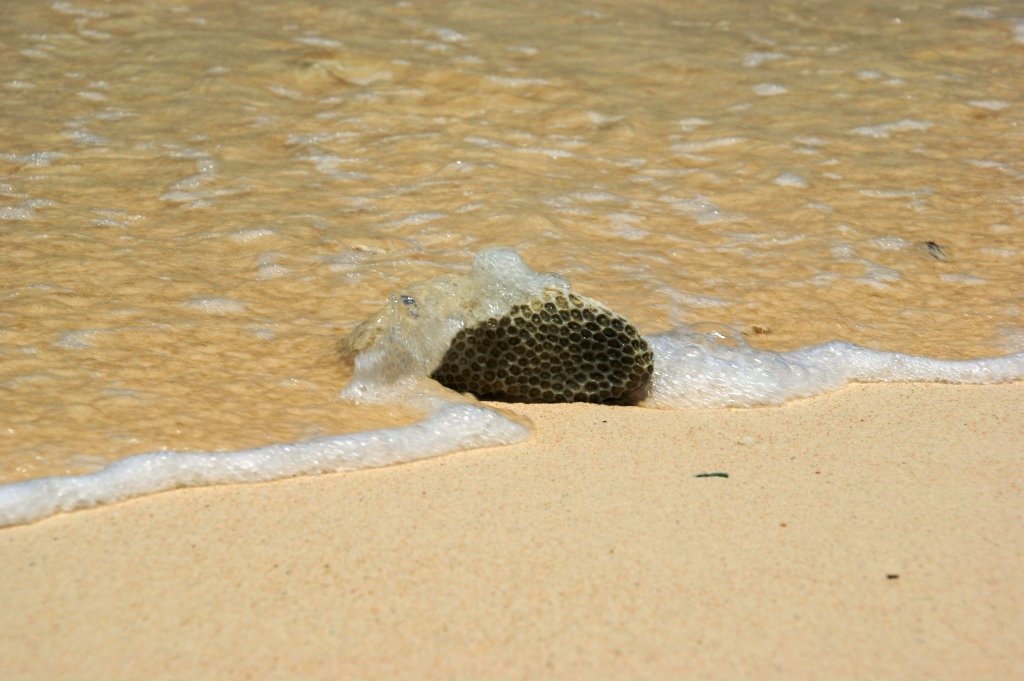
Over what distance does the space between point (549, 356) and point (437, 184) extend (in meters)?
1.55

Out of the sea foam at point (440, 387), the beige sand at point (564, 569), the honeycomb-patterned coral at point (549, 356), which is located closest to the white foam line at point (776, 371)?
the sea foam at point (440, 387)

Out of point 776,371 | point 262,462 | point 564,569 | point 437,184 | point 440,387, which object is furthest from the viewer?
point 437,184

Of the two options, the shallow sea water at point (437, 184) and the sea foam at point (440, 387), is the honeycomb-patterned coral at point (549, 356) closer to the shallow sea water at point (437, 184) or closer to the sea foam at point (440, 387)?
the sea foam at point (440, 387)

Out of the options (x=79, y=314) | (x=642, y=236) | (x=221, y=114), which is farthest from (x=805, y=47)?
(x=79, y=314)

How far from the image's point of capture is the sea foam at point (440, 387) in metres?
2.27

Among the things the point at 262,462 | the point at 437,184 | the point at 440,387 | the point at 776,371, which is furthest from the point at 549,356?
the point at 437,184

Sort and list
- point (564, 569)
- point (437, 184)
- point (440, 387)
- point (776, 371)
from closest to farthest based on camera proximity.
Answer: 1. point (564, 569)
2. point (440, 387)
3. point (776, 371)
4. point (437, 184)

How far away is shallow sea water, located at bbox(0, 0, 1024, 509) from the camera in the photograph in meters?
2.88

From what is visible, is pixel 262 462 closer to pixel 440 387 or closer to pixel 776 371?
pixel 440 387

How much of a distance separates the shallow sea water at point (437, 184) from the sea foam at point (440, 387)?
0.22ft

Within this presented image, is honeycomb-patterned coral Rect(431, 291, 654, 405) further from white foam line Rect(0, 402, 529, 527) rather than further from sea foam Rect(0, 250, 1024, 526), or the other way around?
white foam line Rect(0, 402, 529, 527)

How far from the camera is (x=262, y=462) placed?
238 cm

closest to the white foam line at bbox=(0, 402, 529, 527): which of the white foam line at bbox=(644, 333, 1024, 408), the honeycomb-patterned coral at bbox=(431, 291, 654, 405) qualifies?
the honeycomb-patterned coral at bbox=(431, 291, 654, 405)

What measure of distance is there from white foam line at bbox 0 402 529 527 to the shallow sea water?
0.19 feet
